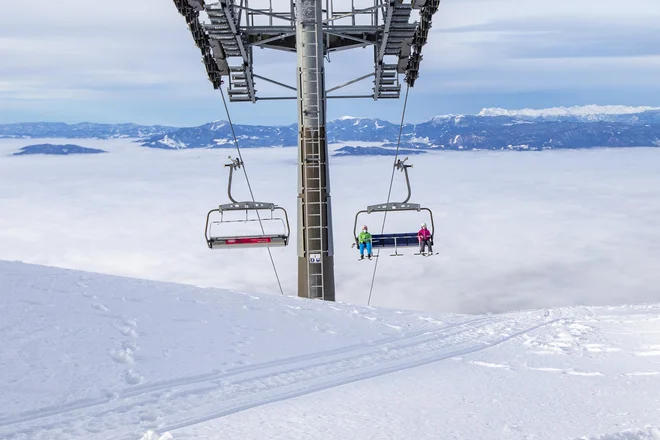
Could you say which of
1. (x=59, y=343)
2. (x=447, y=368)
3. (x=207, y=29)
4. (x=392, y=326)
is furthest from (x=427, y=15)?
(x=59, y=343)

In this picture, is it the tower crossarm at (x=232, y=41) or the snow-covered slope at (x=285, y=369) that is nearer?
the snow-covered slope at (x=285, y=369)

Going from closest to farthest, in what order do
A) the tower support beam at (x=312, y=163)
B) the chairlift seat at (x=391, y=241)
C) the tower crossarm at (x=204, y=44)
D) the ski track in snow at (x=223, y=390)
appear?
1. the ski track in snow at (x=223, y=390)
2. the tower crossarm at (x=204, y=44)
3. the tower support beam at (x=312, y=163)
4. the chairlift seat at (x=391, y=241)

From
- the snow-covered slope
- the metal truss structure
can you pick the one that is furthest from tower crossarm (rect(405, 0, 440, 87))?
the snow-covered slope

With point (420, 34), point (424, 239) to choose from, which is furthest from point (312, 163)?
point (420, 34)

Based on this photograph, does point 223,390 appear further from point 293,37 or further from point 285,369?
point 293,37

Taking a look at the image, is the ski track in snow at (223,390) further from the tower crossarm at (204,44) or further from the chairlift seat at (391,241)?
the tower crossarm at (204,44)

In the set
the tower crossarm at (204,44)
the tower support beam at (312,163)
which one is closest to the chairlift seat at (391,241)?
the tower support beam at (312,163)
